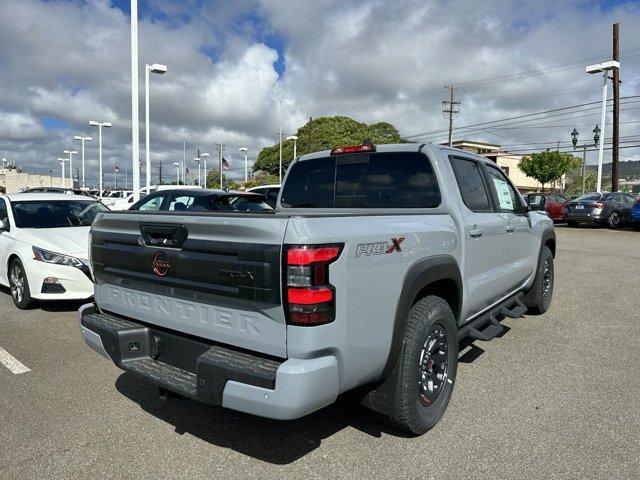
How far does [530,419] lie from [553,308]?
12.0ft

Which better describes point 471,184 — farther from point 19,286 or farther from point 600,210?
point 600,210

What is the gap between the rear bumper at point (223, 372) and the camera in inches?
90.7

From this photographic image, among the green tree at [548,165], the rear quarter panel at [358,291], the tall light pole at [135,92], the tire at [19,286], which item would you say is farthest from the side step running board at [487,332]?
the green tree at [548,165]

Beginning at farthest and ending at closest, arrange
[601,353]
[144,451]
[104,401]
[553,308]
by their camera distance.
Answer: [553,308]
[601,353]
[104,401]
[144,451]

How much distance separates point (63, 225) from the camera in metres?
7.11

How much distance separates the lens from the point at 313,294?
231 centimetres

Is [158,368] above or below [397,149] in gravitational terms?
below

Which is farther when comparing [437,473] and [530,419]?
[530,419]

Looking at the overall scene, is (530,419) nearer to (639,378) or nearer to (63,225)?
(639,378)

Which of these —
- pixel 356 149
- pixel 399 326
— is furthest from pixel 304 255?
pixel 356 149

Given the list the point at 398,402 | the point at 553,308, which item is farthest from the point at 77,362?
the point at 553,308

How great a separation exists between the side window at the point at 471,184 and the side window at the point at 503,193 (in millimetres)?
293

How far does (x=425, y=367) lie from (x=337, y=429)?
2.35ft

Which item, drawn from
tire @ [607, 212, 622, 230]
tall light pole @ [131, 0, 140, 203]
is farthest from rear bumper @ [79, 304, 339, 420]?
tire @ [607, 212, 622, 230]
